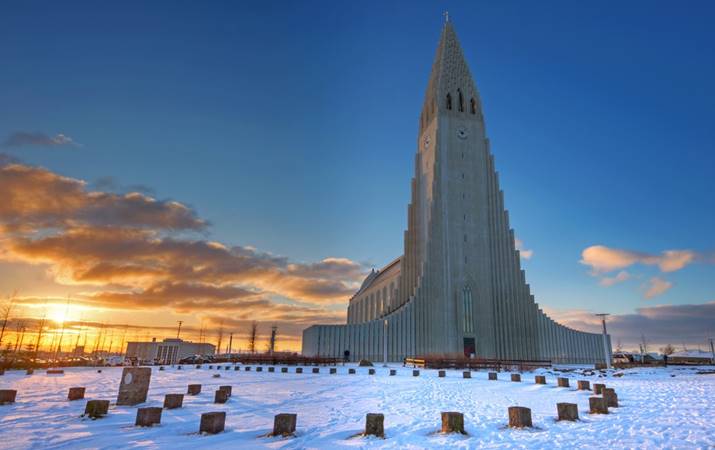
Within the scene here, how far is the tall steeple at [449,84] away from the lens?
6462 cm

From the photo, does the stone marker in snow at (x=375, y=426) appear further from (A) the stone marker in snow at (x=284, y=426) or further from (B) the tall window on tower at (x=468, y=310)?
(B) the tall window on tower at (x=468, y=310)

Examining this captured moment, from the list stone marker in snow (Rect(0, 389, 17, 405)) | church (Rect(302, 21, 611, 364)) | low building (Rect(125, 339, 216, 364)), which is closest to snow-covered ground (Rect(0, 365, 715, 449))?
stone marker in snow (Rect(0, 389, 17, 405))

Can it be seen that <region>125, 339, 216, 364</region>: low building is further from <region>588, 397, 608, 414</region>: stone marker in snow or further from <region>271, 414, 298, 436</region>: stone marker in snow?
<region>588, 397, 608, 414</region>: stone marker in snow

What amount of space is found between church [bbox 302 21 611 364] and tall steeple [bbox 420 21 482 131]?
395 millimetres

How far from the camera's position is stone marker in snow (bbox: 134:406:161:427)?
10227mm

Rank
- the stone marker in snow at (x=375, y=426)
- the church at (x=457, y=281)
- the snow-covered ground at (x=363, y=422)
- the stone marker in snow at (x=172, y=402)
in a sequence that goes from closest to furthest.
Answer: the snow-covered ground at (x=363, y=422)
the stone marker in snow at (x=375, y=426)
the stone marker in snow at (x=172, y=402)
the church at (x=457, y=281)

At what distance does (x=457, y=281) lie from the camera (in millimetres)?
56062

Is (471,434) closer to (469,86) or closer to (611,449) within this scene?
(611,449)

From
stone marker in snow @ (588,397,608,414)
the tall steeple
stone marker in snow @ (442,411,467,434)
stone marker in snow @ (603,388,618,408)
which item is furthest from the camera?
the tall steeple

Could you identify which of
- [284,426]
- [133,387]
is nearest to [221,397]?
[133,387]

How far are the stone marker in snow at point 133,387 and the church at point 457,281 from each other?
3666 cm

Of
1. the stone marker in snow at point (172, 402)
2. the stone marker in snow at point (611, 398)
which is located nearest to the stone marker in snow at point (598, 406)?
the stone marker in snow at point (611, 398)

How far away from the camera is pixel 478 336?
54.9m

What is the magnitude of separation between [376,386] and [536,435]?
12.5 m
